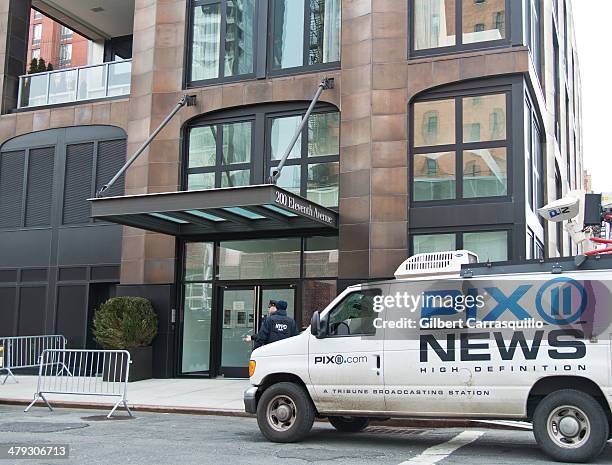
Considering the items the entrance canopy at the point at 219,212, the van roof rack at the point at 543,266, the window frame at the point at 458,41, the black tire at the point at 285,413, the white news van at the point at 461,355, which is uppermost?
the window frame at the point at 458,41

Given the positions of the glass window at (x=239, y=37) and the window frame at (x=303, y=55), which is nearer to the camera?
the window frame at (x=303, y=55)

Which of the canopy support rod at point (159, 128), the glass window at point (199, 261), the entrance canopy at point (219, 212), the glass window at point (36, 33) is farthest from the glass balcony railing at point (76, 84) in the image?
the glass window at point (36, 33)

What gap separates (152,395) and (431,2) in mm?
10735

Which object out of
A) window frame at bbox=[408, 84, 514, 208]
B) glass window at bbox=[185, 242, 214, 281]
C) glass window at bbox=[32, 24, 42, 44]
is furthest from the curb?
glass window at bbox=[32, 24, 42, 44]

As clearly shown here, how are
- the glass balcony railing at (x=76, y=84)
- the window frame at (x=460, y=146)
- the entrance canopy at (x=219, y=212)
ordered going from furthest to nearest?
the glass balcony railing at (x=76, y=84) < the window frame at (x=460, y=146) < the entrance canopy at (x=219, y=212)

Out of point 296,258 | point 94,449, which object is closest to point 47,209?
point 296,258

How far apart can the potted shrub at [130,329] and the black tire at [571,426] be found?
11.3 meters

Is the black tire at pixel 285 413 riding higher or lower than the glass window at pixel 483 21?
lower

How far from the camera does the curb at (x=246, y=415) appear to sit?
11.3m

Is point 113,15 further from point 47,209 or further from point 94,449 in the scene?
point 94,449

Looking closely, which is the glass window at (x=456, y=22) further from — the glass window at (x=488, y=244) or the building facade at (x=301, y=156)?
the glass window at (x=488, y=244)

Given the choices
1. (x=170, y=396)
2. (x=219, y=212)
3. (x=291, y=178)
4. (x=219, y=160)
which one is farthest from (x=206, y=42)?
(x=170, y=396)

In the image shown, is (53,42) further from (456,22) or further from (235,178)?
(456,22)

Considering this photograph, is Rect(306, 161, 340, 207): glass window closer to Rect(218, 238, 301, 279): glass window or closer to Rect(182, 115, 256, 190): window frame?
Rect(218, 238, 301, 279): glass window
